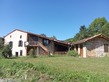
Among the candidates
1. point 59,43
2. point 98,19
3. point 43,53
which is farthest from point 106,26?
point 43,53

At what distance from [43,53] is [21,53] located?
4.71 m

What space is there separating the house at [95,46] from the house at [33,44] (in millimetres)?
7132

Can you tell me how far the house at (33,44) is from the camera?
43.9 metres

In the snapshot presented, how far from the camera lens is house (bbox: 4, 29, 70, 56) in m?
43.9

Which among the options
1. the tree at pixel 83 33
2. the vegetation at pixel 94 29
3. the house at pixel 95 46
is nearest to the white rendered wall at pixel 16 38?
the house at pixel 95 46

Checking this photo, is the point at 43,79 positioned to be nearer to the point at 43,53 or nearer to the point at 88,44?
the point at 88,44

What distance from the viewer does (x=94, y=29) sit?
65562 millimetres

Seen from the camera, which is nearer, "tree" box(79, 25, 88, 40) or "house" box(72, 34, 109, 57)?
"house" box(72, 34, 109, 57)

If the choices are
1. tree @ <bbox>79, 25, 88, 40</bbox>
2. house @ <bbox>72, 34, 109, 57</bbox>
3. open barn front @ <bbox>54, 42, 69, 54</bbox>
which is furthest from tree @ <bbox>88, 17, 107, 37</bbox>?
house @ <bbox>72, 34, 109, 57</bbox>

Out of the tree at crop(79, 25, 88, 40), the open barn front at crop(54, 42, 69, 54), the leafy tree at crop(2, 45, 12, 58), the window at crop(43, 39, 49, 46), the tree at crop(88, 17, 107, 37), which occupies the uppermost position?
the tree at crop(88, 17, 107, 37)

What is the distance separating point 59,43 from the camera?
45.6 m

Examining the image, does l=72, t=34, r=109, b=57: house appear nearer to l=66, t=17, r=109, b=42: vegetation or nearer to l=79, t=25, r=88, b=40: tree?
l=79, t=25, r=88, b=40: tree

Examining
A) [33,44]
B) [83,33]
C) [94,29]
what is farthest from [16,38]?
[94,29]

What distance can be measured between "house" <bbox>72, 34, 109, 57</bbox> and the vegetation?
22.2m
